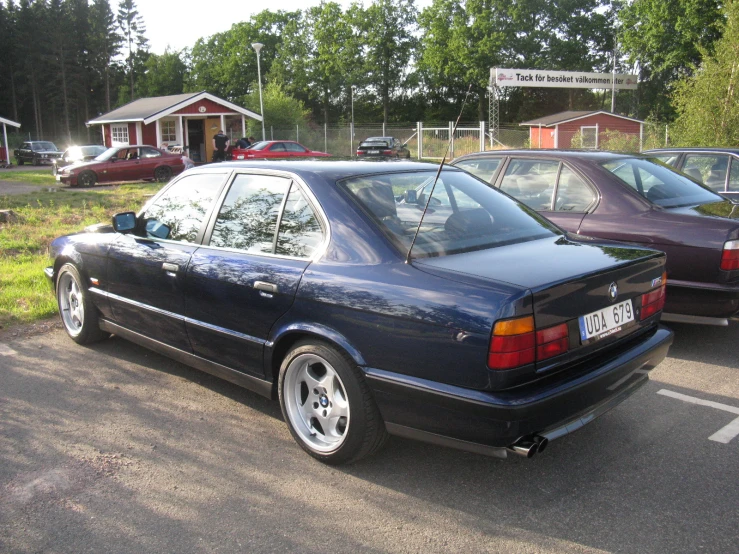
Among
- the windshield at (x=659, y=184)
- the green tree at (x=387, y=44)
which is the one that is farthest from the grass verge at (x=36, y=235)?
the green tree at (x=387, y=44)

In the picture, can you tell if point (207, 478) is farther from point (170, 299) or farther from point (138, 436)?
point (170, 299)

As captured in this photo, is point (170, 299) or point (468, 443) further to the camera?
point (170, 299)

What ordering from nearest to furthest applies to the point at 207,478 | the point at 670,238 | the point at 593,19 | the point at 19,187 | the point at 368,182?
the point at 207,478
the point at 368,182
the point at 670,238
the point at 19,187
the point at 593,19

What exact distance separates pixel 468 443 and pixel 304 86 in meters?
75.7

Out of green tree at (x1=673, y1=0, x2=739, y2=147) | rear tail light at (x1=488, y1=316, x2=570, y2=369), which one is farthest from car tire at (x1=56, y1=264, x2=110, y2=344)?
green tree at (x1=673, y1=0, x2=739, y2=147)

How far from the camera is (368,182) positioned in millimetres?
3752

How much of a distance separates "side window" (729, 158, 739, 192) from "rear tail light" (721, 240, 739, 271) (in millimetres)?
3652

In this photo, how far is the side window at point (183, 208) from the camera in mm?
4312

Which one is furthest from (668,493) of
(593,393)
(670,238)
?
(670,238)

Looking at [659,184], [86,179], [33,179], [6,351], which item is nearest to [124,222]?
[6,351]

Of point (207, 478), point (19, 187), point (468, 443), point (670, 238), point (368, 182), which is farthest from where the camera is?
point (19, 187)

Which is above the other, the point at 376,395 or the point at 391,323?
the point at 391,323

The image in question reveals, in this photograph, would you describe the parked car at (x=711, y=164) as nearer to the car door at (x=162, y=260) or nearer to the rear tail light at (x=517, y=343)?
the car door at (x=162, y=260)

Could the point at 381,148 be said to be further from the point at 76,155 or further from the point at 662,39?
the point at 662,39
